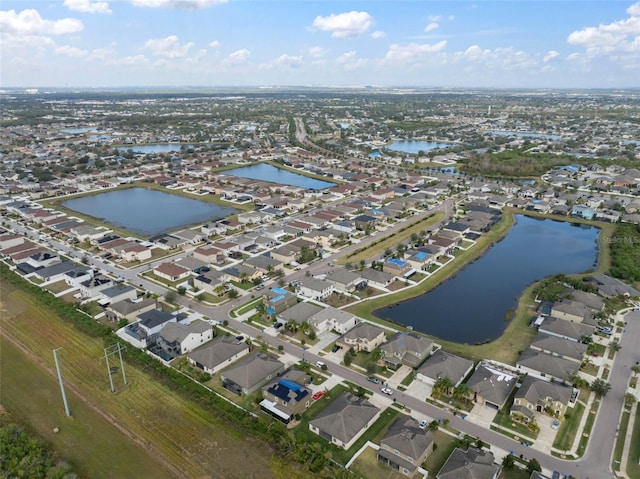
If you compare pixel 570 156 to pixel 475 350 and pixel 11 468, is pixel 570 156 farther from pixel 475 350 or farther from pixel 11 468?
pixel 11 468

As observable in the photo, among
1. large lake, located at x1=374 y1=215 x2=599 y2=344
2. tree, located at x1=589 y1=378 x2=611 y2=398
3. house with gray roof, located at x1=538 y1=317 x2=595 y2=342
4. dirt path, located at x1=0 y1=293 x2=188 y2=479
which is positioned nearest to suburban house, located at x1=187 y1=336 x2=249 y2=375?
dirt path, located at x1=0 y1=293 x2=188 y2=479

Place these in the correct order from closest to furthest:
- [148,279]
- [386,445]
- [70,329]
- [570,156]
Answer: [386,445], [70,329], [148,279], [570,156]

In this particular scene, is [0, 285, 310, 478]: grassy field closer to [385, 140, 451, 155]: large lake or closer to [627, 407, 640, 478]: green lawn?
[627, 407, 640, 478]: green lawn

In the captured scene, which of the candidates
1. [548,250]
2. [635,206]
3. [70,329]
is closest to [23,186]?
[70,329]

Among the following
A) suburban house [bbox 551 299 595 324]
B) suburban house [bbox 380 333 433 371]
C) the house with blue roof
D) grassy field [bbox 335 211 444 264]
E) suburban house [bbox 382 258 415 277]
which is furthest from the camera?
the house with blue roof

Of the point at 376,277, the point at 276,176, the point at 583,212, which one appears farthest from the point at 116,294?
the point at 583,212

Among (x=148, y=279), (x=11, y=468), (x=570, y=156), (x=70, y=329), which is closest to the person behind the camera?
(x=11, y=468)

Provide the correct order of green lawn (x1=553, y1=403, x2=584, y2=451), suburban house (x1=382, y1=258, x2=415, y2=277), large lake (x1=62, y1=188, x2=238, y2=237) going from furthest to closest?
large lake (x1=62, y1=188, x2=238, y2=237) < suburban house (x1=382, y1=258, x2=415, y2=277) < green lawn (x1=553, y1=403, x2=584, y2=451)
